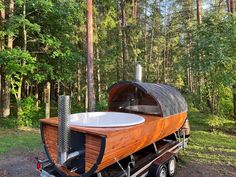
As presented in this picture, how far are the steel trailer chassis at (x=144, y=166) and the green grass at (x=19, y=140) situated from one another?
10.6 feet

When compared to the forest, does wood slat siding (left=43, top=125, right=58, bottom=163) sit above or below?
below

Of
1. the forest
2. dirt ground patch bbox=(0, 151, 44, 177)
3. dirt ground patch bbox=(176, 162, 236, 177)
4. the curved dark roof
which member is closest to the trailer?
the curved dark roof

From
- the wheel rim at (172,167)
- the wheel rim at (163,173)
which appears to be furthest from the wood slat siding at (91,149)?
the wheel rim at (172,167)

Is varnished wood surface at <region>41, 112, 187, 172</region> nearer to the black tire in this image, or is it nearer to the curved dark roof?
the black tire

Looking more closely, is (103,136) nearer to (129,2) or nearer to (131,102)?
(131,102)

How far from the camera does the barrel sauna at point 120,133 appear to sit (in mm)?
3746

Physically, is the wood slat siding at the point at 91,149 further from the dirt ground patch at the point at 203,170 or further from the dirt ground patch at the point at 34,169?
the dirt ground patch at the point at 203,170

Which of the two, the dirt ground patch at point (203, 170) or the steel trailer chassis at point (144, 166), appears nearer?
the steel trailer chassis at point (144, 166)

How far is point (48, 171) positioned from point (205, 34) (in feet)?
29.5

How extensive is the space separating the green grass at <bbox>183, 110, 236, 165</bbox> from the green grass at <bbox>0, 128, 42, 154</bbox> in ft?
16.5

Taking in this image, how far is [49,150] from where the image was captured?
4598 mm

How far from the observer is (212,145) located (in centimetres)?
837

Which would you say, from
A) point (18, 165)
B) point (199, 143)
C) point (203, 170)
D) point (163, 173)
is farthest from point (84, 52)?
point (163, 173)

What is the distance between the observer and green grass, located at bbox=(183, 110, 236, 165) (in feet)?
22.7
